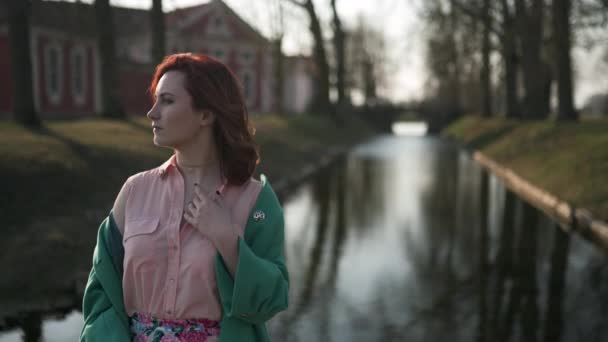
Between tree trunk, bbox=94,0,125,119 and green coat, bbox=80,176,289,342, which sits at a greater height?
tree trunk, bbox=94,0,125,119

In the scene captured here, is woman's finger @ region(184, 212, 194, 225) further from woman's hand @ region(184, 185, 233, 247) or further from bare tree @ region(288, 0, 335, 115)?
bare tree @ region(288, 0, 335, 115)

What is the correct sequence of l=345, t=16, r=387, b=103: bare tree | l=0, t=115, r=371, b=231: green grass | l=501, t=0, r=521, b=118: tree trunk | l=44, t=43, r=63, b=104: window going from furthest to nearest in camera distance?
l=345, t=16, r=387, b=103: bare tree, l=44, t=43, r=63, b=104: window, l=501, t=0, r=521, b=118: tree trunk, l=0, t=115, r=371, b=231: green grass

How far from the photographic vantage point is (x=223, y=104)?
7.49ft

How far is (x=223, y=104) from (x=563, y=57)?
22173mm

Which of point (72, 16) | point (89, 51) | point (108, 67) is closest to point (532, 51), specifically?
point (108, 67)

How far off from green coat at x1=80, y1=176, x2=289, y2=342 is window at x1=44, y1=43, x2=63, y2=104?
104 feet

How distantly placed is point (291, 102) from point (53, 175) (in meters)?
53.7

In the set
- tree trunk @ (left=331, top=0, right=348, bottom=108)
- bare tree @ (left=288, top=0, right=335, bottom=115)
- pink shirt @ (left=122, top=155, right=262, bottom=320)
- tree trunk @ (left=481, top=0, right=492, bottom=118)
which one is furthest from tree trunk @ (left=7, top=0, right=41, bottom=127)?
tree trunk @ (left=331, top=0, right=348, bottom=108)

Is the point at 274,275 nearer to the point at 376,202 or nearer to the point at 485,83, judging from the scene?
the point at 376,202

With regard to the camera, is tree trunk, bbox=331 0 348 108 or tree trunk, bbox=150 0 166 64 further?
tree trunk, bbox=331 0 348 108

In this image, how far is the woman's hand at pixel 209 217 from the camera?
2.18 m

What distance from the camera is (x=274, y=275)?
224cm

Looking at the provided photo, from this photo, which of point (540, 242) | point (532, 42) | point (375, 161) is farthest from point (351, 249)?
point (532, 42)

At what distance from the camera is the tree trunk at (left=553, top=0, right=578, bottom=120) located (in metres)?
21.9
